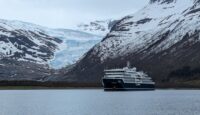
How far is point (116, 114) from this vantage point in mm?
92750

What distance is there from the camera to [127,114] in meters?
92.3

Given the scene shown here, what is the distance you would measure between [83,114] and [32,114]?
8.26 meters

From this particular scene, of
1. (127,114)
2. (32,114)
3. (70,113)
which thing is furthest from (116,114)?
(32,114)

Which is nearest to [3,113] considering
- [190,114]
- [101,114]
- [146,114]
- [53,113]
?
[53,113]

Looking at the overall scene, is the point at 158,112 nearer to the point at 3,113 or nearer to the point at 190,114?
the point at 190,114

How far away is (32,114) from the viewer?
92062mm

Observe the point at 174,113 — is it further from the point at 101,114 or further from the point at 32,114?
the point at 32,114

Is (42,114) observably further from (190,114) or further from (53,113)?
(190,114)

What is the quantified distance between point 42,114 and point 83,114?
6.63m

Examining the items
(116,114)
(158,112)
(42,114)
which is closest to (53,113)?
(42,114)

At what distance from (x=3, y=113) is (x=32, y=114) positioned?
17.6ft

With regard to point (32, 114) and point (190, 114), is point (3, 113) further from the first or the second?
point (190, 114)

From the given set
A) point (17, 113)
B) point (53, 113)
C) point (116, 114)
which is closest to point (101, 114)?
point (116, 114)

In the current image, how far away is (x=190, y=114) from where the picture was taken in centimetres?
9125
